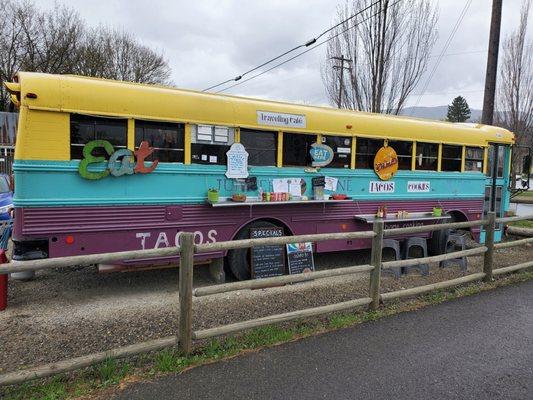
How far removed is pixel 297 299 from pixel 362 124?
329 cm

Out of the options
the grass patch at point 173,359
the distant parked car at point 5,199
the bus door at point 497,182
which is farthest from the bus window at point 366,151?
the distant parked car at point 5,199

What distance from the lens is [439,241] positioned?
8336 mm

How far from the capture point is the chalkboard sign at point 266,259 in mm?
6133

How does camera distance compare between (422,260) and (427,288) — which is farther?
(422,260)

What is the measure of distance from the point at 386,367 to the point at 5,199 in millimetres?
9871

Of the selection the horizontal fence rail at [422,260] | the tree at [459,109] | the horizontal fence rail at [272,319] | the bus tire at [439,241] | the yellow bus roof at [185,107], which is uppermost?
the tree at [459,109]

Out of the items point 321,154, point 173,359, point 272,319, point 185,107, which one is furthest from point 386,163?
point 173,359

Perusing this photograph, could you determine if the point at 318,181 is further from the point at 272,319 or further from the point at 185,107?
the point at 272,319

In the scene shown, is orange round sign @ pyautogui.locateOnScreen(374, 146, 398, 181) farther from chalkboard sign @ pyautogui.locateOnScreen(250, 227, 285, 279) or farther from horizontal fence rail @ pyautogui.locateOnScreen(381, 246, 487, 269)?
chalkboard sign @ pyautogui.locateOnScreen(250, 227, 285, 279)

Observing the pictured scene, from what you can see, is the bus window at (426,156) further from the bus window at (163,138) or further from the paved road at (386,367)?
the bus window at (163,138)

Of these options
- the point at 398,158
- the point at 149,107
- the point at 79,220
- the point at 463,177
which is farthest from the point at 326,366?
the point at 463,177

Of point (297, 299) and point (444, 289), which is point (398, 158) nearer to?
point (444, 289)

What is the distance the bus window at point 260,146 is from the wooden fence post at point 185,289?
8.93 ft

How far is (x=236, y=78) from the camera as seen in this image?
20.1m
